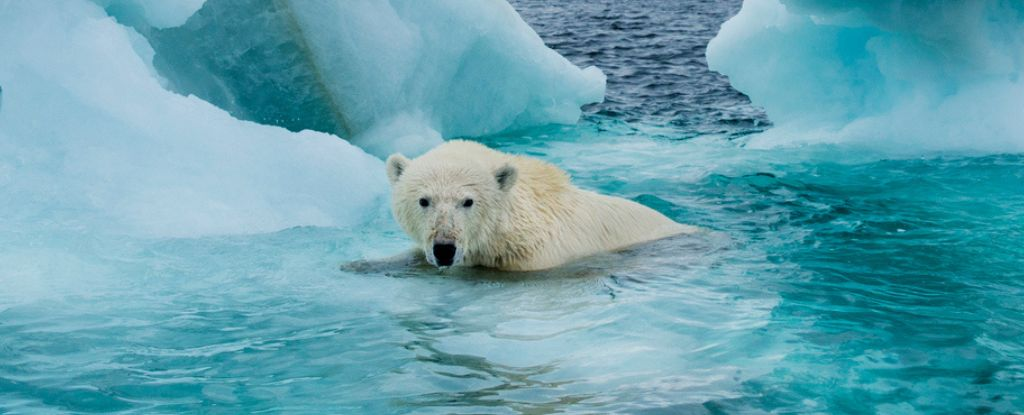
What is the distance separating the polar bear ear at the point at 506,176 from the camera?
586cm

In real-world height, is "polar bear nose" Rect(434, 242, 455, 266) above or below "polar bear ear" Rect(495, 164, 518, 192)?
below

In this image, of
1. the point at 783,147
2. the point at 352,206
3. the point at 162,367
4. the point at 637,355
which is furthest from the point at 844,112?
the point at 162,367

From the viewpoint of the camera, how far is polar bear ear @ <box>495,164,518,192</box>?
5863 millimetres

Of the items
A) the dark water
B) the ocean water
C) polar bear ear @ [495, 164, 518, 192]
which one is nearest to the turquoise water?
the ocean water

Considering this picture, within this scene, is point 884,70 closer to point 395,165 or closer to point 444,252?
point 395,165

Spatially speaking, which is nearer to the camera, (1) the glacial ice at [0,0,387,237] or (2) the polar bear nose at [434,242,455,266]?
(2) the polar bear nose at [434,242,455,266]

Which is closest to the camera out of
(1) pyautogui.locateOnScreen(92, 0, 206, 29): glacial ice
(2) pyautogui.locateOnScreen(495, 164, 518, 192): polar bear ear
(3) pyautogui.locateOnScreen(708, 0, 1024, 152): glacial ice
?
(2) pyautogui.locateOnScreen(495, 164, 518, 192): polar bear ear

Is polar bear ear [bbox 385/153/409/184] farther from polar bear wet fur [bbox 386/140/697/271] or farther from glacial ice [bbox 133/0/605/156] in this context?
glacial ice [bbox 133/0/605/156]

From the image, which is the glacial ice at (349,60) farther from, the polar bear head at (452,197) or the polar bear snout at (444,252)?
the polar bear snout at (444,252)

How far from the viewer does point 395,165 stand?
5.98 m

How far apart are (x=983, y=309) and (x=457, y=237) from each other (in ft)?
8.35

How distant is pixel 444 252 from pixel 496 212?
1.99 ft

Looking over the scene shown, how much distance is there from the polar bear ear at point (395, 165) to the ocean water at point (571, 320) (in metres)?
0.53

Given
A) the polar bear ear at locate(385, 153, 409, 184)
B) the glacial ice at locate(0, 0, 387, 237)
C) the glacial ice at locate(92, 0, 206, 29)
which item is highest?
the glacial ice at locate(92, 0, 206, 29)
